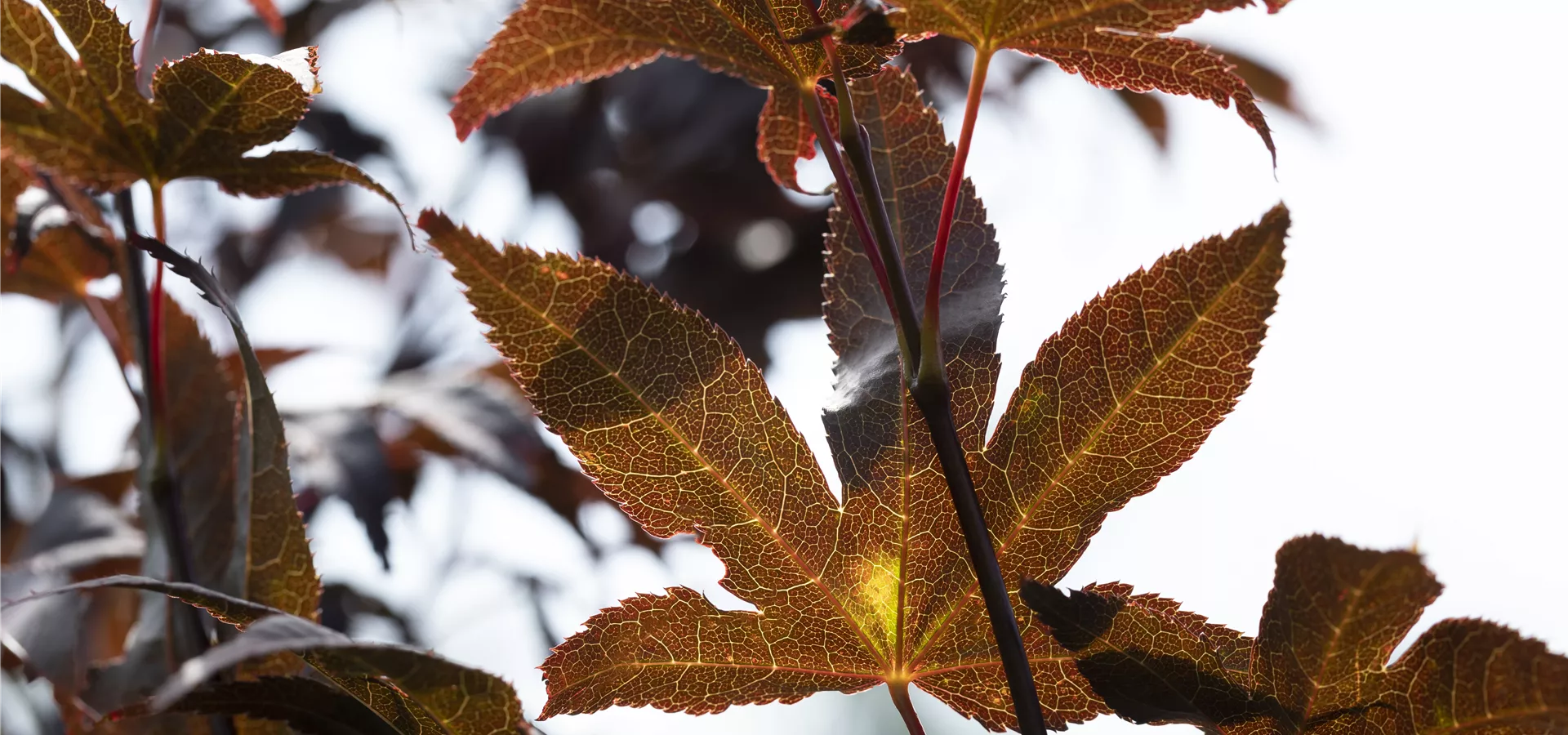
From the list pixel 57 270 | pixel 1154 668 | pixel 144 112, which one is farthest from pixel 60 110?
pixel 1154 668

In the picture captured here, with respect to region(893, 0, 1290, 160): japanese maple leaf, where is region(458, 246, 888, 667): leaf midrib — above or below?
below

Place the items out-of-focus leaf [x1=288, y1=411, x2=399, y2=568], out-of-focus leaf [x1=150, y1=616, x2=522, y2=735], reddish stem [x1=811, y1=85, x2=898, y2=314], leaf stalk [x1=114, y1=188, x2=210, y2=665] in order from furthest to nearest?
out-of-focus leaf [x1=288, y1=411, x2=399, y2=568] < leaf stalk [x1=114, y1=188, x2=210, y2=665] < reddish stem [x1=811, y1=85, x2=898, y2=314] < out-of-focus leaf [x1=150, y1=616, x2=522, y2=735]

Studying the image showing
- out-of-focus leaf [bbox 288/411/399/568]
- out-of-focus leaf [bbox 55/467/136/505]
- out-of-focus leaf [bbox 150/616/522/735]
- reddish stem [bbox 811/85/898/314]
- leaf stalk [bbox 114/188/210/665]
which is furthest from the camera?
out-of-focus leaf [bbox 55/467/136/505]

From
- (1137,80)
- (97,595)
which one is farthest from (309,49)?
(97,595)

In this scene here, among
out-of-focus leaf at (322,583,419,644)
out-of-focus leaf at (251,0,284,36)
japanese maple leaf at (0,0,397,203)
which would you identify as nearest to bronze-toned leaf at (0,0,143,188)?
japanese maple leaf at (0,0,397,203)

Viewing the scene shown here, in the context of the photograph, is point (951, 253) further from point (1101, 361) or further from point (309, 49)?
point (309, 49)

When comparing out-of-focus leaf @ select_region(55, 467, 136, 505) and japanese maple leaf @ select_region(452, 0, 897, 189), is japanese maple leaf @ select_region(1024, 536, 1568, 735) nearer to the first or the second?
japanese maple leaf @ select_region(452, 0, 897, 189)
